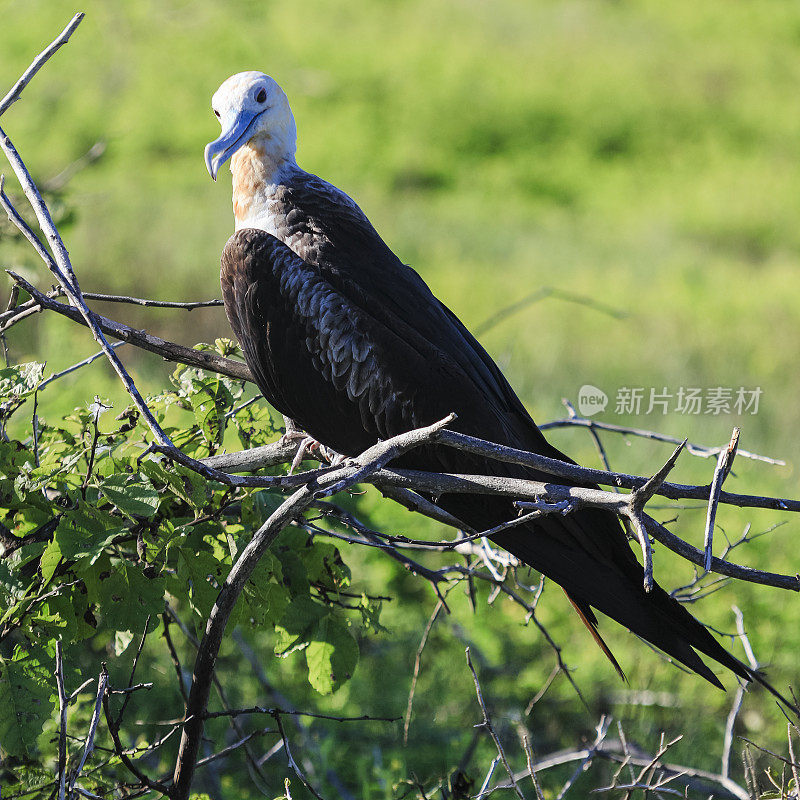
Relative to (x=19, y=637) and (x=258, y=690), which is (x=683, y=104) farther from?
(x=19, y=637)

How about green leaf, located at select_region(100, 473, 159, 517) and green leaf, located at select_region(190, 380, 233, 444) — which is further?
green leaf, located at select_region(190, 380, 233, 444)

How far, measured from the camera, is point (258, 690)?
3164 millimetres

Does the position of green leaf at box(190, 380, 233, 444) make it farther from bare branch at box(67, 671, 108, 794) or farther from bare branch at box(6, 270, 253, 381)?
bare branch at box(67, 671, 108, 794)

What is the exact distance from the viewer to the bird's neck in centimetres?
216

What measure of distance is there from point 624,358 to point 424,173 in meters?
4.11

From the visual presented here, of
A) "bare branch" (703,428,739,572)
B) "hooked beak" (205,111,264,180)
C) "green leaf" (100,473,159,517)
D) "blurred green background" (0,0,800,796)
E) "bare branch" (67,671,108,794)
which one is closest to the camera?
"bare branch" (703,428,739,572)

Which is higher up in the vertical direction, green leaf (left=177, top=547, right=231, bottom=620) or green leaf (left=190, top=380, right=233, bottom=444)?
green leaf (left=190, top=380, right=233, bottom=444)

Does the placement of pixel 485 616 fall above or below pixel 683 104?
below

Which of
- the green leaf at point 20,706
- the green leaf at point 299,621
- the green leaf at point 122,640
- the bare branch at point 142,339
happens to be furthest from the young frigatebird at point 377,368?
the green leaf at point 20,706

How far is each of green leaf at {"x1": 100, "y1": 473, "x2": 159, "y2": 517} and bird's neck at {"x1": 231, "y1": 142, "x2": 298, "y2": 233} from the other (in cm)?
78

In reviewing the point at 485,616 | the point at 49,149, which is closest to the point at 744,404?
the point at 485,616

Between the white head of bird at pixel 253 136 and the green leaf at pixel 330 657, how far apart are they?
0.88 m

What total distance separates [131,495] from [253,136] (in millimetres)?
991

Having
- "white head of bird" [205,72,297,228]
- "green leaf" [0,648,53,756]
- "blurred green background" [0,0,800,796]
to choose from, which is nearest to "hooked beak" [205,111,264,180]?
"white head of bird" [205,72,297,228]
